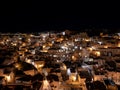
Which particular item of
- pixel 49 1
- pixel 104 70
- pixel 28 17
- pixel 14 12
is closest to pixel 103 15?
→ pixel 49 1

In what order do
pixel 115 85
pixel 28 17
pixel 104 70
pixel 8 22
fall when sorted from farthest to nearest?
pixel 28 17 < pixel 8 22 < pixel 104 70 < pixel 115 85

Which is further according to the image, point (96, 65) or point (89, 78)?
point (96, 65)

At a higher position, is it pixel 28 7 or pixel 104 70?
pixel 28 7

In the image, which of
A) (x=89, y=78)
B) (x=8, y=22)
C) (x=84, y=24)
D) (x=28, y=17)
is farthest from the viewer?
(x=28, y=17)

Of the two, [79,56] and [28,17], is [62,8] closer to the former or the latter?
[28,17]

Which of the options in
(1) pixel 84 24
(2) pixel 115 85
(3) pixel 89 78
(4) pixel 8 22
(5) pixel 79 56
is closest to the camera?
(2) pixel 115 85

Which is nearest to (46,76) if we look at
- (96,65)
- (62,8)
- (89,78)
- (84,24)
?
(89,78)

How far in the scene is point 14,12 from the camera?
5950 centimetres

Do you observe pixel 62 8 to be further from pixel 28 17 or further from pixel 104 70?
pixel 104 70

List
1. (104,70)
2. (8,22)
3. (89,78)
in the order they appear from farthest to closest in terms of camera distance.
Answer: (8,22)
(104,70)
(89,78)

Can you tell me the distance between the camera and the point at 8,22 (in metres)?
55.0

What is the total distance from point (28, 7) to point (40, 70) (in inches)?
1773

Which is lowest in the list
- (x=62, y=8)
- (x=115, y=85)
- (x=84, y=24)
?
(x=115, y=85)

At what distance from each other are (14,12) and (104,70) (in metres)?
46.1
